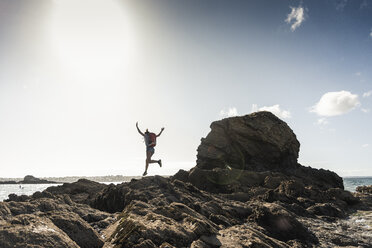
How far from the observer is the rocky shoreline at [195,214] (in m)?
4.98

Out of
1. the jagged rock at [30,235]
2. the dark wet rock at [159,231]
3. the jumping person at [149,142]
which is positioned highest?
the jumping person at [149,142]

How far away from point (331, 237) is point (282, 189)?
7894 mm

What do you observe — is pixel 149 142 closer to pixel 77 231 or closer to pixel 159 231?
pixel 77 231

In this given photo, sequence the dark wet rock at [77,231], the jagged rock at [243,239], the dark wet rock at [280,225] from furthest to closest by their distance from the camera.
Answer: the dark wet rock at [280,225] → the jagged rock at [243,239] → the dark wet rock at [77,231]

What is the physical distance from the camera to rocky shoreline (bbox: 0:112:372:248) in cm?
498

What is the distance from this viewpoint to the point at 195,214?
726 centimetres

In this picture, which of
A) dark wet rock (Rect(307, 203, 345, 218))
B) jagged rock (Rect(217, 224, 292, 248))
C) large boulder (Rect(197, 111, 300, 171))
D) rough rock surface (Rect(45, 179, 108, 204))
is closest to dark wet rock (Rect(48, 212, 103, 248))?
jagged rock (Rect(217, 224, 292, 248))

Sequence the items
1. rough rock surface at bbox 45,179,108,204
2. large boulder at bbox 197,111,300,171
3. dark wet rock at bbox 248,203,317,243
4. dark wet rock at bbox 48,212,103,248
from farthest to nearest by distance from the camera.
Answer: large boulder at bbox 197,111,300,171, rough rock surface at bbox 45,179,108,204, dark wet rock at bbox 248,203,317,243, dark wet rock at bbox 48,212,103,248

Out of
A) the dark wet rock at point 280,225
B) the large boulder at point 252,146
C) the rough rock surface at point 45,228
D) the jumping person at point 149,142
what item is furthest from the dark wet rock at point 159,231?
the large boulder at point 252,146

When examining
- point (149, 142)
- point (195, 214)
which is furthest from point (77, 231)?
point (149, 142)

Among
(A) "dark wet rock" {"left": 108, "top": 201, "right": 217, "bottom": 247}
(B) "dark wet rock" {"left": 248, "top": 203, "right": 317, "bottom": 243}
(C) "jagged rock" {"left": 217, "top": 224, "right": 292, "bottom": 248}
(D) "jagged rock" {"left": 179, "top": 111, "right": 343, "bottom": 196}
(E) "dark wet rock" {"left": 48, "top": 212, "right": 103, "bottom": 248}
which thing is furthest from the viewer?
(D) "jagged rock" {"left": 179, "top": 111, "right": 343, "bottom": 196}

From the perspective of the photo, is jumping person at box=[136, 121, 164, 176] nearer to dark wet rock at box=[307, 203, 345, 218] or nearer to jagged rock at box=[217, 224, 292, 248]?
dark wet rock at box=[307, 203, 345, 218]

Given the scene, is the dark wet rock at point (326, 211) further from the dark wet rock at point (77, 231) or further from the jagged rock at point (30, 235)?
the jagged rock at point (30, 235)

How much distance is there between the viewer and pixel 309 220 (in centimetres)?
1178
